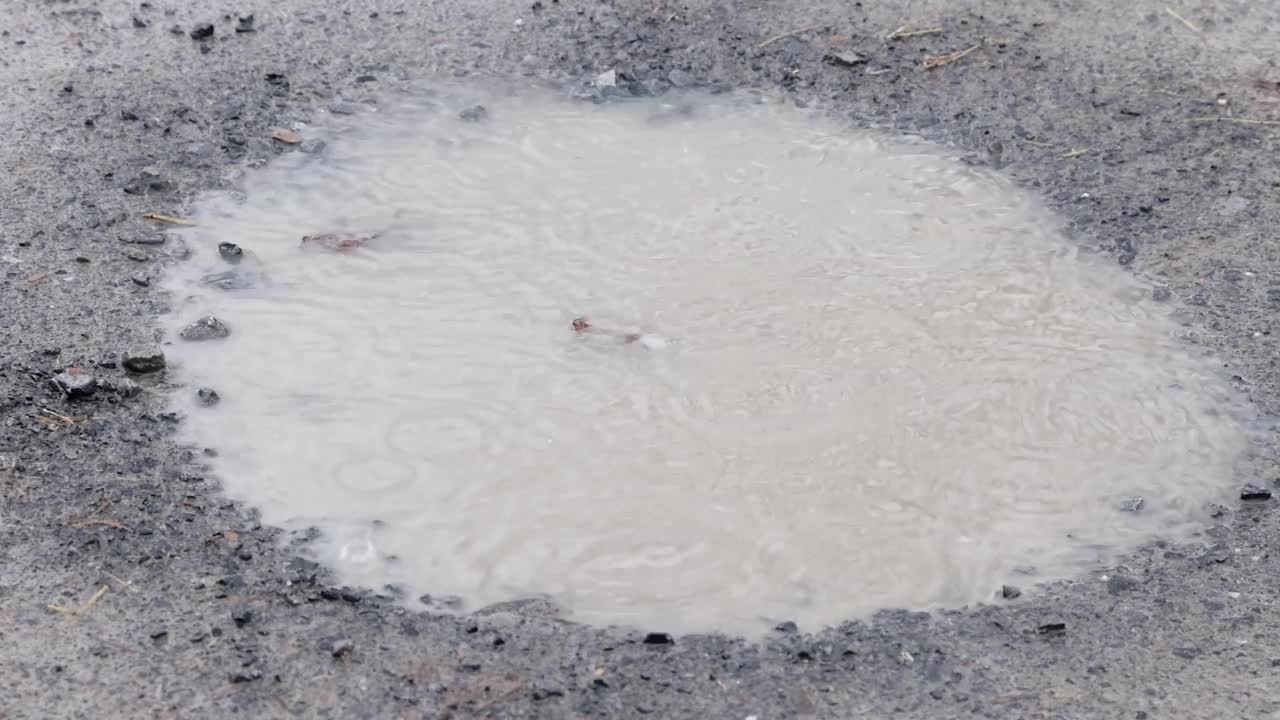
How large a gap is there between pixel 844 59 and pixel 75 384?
136 inches

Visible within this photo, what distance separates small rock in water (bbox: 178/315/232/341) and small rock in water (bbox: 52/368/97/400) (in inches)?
15.5

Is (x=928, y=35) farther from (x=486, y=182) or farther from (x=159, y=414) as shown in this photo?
(x=159, y=414)

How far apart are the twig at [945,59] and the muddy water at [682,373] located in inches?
22.1

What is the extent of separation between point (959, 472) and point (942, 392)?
1.24 feet

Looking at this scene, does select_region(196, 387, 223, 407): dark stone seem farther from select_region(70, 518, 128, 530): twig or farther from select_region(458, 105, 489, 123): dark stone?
select_region(458, 105, 489, 123): dark stone

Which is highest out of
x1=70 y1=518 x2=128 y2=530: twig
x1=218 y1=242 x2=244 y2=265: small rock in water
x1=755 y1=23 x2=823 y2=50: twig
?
x1=755 y1=23 x2=823 y2=50: twig

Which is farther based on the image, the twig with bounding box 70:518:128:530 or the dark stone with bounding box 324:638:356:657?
the twig with bounding box 70:518:128:530

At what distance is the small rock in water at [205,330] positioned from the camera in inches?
167

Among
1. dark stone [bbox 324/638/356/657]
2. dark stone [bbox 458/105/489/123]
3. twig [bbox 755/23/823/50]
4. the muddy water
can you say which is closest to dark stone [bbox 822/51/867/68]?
twig [bbox 755/23/823/50]

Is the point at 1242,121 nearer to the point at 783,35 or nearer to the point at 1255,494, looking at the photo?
the point at 783,35

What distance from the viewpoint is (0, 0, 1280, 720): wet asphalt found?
3.11 meters

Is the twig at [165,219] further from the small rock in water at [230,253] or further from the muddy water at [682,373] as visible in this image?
the small rock in water at [230,253]

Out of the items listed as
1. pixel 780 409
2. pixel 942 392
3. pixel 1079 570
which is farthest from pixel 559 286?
pixel 1079 570

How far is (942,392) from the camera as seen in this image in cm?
421
